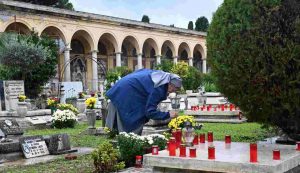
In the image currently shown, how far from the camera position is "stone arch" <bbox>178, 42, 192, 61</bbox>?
49372 mm

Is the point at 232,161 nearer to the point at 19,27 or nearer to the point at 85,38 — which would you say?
the point at 19,27

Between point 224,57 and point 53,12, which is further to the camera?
point 53,12

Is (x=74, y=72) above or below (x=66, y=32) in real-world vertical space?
below

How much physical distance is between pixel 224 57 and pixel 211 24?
0.60 m

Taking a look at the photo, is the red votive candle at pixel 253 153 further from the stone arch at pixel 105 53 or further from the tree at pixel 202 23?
the tree at pixel 202 23

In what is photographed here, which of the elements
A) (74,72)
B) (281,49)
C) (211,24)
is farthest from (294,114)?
(74,72)

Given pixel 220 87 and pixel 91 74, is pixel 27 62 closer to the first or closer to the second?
pixel 220 87

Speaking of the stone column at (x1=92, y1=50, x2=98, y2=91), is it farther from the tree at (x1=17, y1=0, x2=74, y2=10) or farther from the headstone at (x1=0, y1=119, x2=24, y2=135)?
the headstone at (x1=0, y1=119, x2=24, y2=135)

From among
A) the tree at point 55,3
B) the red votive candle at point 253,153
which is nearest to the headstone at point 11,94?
the red votive candle at point 253,153

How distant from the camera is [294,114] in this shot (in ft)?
18.8

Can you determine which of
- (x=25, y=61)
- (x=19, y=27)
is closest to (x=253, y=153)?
(x=25, y=61)

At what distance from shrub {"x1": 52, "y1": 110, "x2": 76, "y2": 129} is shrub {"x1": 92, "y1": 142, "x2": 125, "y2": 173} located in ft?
28.7

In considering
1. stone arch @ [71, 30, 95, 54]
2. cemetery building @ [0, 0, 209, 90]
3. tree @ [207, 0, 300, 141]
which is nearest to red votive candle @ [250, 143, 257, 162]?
tree @ [207, 0, 300, 141]

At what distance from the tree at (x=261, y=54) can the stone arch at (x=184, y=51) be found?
142ft
